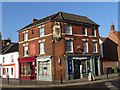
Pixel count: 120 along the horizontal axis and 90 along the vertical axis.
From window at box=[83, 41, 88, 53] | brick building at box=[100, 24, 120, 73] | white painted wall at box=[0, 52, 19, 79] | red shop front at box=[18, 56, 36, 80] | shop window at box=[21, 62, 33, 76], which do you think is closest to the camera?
window at box=[83, 41, 88, 53]

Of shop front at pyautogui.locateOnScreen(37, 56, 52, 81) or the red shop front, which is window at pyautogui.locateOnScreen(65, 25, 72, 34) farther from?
the red shop front

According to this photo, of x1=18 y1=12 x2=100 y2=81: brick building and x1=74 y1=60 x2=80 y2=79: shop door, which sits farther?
x1=74 y1=60 x2=80 y2=79: shop door

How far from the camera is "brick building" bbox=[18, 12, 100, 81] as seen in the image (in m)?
35.6

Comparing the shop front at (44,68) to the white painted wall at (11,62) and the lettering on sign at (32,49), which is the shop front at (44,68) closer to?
the lettering on sign at (32,49)

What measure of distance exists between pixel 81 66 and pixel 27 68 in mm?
10627

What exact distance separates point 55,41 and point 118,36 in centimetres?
2155

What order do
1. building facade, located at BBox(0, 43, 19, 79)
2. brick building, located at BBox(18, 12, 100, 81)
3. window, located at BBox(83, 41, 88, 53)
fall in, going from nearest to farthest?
brick building, located at BBox(18, 12, 100, 81)
window, located at BBox(83, 41, 88, 53)
building facade, located at BBox(0, 43, 19, 79)

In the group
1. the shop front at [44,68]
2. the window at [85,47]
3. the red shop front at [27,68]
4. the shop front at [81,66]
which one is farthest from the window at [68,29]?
the red shop front at [27,68]

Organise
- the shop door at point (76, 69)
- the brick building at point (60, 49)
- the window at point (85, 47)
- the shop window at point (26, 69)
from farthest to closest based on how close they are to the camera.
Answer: the shop window at point (26, 69)
the window at point (85, 47)
the shop door at point (76, 69)
the brick building at point (60, 49)

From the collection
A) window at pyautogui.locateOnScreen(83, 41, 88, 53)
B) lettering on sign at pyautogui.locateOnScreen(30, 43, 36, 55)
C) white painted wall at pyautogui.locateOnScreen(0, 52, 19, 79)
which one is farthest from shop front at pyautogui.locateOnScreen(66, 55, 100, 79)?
white painted wall at pyautogui.locateOnScreen(0, 52, 19, 79)

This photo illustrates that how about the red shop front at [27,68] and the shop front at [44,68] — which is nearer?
the shop front at [44,68]

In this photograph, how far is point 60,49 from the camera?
3559cm

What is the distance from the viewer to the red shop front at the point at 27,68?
39500mm

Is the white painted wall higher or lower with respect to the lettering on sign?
lower
